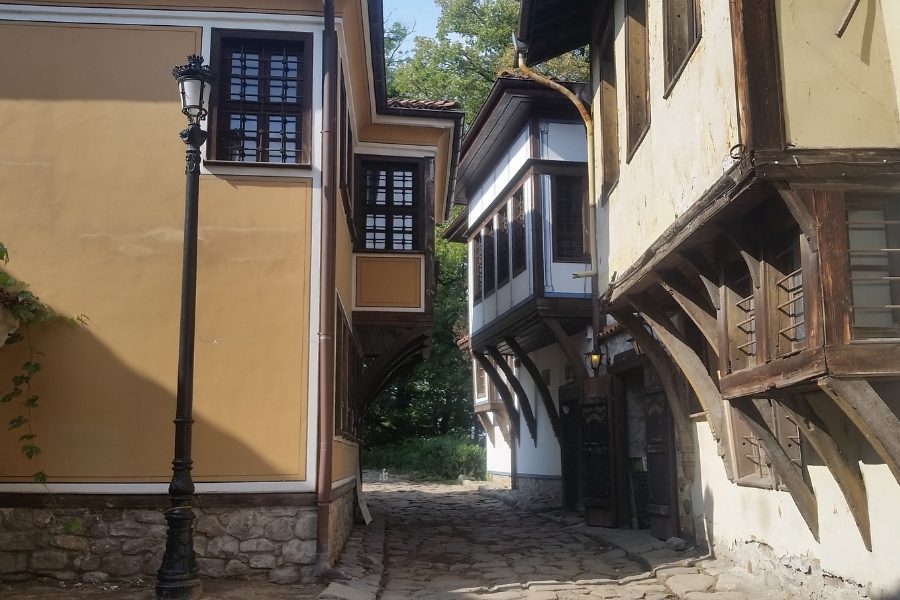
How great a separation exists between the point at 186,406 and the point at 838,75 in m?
4.56

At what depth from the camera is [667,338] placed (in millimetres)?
8398

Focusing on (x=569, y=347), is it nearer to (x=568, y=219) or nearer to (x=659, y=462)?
(x=568, y=219)

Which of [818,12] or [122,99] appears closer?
[818,12]

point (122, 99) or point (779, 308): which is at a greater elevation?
point (122, 99)

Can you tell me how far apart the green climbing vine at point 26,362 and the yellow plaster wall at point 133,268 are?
79 mm

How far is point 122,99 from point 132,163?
2.05ft

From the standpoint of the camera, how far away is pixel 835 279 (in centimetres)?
489

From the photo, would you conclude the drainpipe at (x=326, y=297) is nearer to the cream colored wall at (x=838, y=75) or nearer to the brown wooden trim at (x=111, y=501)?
the brown wooden trim at (x=111, y=501)

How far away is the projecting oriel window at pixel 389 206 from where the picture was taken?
11.9m

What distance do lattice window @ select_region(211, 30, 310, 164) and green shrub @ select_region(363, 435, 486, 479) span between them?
19769 mm

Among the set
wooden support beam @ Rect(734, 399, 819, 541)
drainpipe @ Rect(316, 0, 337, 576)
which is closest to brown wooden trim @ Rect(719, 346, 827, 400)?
wooden support beam @ Rect(734, 399, 819, 541)

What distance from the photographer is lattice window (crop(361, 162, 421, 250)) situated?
11.9 m

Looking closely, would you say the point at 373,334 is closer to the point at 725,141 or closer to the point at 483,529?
the point at 483,529

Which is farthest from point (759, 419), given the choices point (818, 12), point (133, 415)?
point (133, 415)
